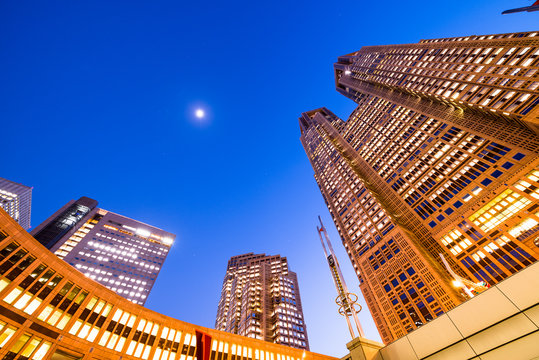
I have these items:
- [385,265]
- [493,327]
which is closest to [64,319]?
[493,327]

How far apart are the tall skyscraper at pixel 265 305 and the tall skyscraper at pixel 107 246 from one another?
42.8 m

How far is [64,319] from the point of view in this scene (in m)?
34.8

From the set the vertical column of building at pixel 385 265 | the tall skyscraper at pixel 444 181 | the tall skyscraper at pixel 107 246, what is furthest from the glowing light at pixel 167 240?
the tall skyscraper at pixel 444 181

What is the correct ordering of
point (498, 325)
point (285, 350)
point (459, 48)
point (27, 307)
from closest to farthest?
point (498, 325) → point (27, 307) → point (285, 350) → point (459, 48)

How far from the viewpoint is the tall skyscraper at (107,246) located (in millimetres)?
96750

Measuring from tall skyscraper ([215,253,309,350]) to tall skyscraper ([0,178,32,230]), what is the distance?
11665cm

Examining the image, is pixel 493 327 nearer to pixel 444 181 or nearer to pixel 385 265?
pixel 385 265

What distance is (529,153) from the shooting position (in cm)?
5625

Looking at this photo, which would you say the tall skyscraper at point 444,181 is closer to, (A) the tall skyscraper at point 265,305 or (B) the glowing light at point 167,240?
(A) the tall skyscraper at point 265,305

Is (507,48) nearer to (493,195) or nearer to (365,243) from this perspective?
(493,195)

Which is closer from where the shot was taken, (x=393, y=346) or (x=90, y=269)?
(x=393, y=346)

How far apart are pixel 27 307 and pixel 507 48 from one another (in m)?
111

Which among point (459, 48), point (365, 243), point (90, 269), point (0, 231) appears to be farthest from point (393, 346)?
point (90, 269)

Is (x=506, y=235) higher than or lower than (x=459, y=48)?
lower
